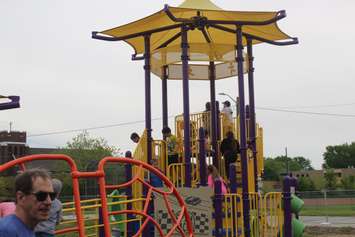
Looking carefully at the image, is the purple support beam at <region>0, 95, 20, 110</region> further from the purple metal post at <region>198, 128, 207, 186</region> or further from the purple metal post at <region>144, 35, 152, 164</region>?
the purple metal post at <region>198, 128, 207, 186</region>

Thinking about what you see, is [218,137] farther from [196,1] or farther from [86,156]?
[86,156]

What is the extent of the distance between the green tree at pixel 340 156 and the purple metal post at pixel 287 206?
11245 centimetres

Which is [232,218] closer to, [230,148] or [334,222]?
[230,148]

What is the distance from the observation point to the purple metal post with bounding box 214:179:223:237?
30.2ft

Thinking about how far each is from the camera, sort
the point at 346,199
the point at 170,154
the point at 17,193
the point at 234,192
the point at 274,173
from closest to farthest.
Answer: the point at 17,193 < the point at 234,192 < the point at 170,154 < the point at 346,199 < the point at 274,173

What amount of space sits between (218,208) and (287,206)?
4.46 feet

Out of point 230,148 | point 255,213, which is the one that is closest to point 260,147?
point 230,148

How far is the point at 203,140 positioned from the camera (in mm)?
10633

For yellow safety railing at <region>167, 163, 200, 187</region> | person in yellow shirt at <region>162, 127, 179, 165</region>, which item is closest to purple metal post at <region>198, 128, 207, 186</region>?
yellow safety railing at <region>167, 163, 200, 187</region>

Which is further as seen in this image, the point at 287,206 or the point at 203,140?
the point at 203,140

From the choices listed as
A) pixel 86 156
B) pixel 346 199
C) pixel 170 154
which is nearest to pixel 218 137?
pixel 170 154

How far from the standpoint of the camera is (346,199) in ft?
134

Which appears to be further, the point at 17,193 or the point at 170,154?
the point at 170,154

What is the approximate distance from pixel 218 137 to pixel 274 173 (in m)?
89.0
